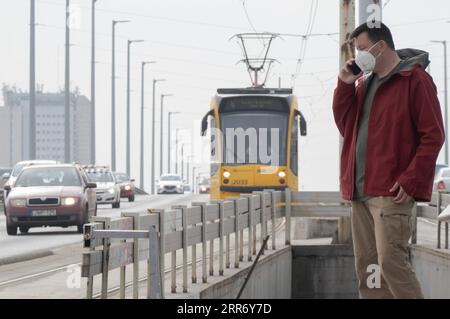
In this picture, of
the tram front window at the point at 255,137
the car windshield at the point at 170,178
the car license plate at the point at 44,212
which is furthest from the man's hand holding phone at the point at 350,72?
the car windshield at the point at 170,178

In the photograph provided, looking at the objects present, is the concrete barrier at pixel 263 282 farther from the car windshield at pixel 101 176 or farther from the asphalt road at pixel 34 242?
the car windshield at pixel 101 176

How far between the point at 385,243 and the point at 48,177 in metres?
23.1

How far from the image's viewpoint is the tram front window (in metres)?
33.5

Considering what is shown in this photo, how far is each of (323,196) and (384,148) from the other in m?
18.5

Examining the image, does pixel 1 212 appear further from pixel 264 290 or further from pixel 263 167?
pixel 264 290

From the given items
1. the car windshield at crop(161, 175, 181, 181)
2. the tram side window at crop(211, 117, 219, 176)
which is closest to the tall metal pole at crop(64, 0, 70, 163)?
the tram side window at crop(211, 117, 219, 176)

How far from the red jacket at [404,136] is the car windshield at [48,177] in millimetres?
22523

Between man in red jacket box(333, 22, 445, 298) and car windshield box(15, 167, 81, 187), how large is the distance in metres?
22.4

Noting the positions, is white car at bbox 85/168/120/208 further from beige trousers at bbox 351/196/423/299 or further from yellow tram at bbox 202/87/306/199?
beige trousers at bbox 351/196/423/299

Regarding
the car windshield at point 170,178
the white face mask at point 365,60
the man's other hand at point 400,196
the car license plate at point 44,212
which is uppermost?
the white face mask at point 365,60

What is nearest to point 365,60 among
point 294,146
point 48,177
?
point 48,177

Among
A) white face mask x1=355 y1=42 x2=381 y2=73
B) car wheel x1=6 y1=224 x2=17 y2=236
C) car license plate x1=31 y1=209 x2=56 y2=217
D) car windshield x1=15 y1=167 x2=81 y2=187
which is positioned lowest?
car wheel x1=6 y1=224 x2=17 y2=236

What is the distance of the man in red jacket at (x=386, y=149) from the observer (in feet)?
25.2
